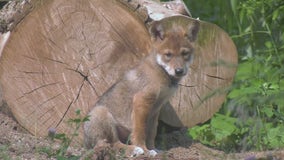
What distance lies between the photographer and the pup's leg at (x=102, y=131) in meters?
7.20

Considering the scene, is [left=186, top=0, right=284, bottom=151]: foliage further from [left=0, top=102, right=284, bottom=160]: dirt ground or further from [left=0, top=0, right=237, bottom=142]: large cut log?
[left=0, top=0, right=237, bottom=142]: large cut log

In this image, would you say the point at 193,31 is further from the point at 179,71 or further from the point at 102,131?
the point at 102,131

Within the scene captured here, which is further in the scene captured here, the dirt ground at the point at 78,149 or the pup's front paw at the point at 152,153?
the pup's front paw at the point at 152,153

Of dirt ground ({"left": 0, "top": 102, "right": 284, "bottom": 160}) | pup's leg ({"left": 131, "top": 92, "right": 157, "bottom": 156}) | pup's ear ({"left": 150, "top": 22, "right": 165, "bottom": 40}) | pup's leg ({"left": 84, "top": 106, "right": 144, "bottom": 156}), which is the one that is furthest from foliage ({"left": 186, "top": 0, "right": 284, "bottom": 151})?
pup's leg ({"left": 84, "top": 106, "right": 144, "bottom": 156})

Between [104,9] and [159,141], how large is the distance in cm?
160

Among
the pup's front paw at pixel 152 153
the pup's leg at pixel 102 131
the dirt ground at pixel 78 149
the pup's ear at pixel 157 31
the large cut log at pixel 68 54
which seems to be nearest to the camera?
the dirt ground at pixel 78 149

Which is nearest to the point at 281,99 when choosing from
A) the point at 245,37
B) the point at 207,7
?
the point at 245,37

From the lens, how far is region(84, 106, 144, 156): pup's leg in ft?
23.6

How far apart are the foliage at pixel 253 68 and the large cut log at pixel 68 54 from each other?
0.64 meters

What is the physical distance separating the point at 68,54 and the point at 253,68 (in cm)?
236

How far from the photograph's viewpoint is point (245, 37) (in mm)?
10688

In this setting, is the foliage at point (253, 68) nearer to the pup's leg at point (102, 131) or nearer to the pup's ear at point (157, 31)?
the pup's ear at point (157, 31)

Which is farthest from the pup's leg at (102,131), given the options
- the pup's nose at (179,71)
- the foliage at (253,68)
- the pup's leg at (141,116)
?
the foliage at (253,68)

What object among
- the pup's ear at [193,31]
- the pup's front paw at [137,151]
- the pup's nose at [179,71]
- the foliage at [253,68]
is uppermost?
the pup's ear at [193,31]
